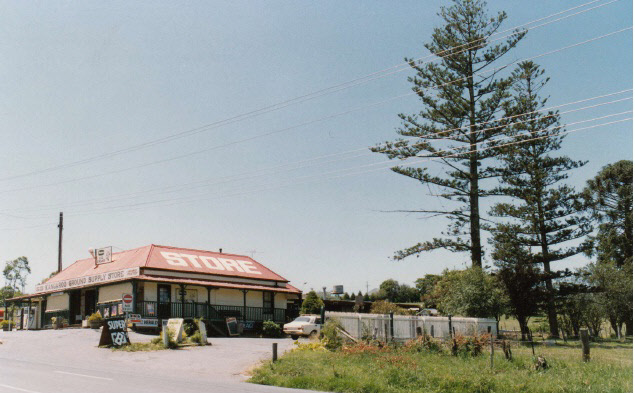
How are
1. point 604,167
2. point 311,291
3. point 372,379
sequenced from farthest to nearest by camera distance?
1. point 604,167
2. point 311,291
3. point 372,379

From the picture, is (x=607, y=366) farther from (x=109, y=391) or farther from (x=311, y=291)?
(x=311, y=291)

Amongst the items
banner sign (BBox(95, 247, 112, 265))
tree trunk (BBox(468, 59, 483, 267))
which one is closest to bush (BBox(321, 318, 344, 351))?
tree trunk (BBox(468, 59, 483, 267))

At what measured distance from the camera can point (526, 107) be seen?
39.1m

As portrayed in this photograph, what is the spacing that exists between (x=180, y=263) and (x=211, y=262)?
3288mm

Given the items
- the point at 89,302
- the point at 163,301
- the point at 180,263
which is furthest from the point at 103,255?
the point at 163,301

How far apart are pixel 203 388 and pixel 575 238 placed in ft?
110

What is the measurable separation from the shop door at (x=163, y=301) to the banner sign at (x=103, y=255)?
7.18m

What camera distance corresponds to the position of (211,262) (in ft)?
134

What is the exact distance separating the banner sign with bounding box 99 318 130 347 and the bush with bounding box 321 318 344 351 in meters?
8.54

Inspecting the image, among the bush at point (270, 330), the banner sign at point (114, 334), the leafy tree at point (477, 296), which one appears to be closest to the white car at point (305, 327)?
the bush at point (270, 330)

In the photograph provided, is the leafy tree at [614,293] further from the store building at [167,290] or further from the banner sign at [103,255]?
the banner sign at [103,255]

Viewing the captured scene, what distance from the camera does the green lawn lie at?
13.9 m

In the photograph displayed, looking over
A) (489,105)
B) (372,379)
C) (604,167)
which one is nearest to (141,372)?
(372,379)

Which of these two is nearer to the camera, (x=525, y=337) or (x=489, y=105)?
(x=525, y=337)
